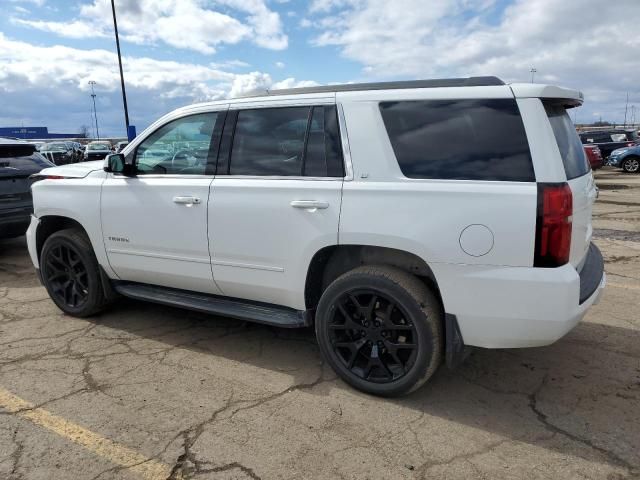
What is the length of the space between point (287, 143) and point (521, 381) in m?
2.25

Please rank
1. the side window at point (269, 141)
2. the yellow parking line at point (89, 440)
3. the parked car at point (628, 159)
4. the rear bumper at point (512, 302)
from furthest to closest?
the parked car at point (628, 159)
the side window at point (269, 141)
the rear bumper at point (512, 302)
the yellow parking line at point (89, 440)

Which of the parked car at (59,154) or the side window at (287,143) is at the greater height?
the side window at (287,143)

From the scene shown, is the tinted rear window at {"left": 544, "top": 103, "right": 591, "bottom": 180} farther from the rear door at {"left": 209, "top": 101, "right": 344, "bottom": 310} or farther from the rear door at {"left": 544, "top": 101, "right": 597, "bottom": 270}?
the rear door at {"left": 209, "top": 101, "right": 344, "bottom": 310}

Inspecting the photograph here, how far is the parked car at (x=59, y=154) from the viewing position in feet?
84.8

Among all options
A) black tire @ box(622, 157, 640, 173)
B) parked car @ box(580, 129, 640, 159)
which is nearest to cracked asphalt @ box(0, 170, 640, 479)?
black tire @ box(622, 157, 640, 173)

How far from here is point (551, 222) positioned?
265 centimetres

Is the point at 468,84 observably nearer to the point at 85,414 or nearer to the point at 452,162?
the point at 452,162

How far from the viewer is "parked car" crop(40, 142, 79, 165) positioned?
84.8 feet

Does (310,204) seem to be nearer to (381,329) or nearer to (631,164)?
(381,329)

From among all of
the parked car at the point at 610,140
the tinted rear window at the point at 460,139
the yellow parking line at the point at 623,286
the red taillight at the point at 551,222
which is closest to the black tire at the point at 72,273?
the tinted rear window at the point at 460,139

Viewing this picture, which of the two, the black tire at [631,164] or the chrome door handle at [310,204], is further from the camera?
the black tire at [631,164]

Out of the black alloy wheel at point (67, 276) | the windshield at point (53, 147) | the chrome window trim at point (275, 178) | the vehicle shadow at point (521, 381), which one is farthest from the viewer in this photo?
the windshield at point (53, 147)

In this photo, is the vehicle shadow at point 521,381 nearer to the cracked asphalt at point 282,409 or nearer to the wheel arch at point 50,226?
the cracked asphalt at point 282,409

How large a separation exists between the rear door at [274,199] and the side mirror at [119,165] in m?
0.91
